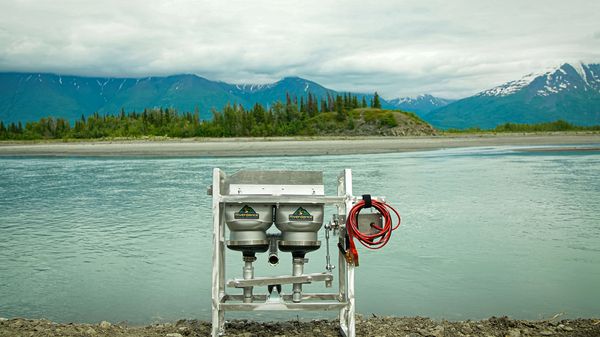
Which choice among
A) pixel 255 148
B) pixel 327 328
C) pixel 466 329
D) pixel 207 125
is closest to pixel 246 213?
pixel 327 328

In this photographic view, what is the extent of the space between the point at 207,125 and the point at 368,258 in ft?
417

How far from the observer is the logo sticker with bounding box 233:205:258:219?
18.2 ft

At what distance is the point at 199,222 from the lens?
46.0 feet

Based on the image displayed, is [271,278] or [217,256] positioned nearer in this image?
[217,256]

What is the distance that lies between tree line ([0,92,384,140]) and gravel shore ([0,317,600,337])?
122026 millimetres

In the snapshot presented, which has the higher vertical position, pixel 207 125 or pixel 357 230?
pixel 207 125

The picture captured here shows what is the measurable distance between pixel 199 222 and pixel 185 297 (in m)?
6.26

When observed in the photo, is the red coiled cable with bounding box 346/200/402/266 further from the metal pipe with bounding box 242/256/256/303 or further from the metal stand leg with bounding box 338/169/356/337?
the metal pipe with bounding box 242/256/256/303

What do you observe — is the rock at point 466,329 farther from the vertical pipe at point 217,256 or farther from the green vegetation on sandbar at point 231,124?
the green vegetation on sandbar at point 231,124

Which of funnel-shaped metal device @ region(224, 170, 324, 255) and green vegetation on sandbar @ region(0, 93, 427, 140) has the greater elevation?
green vegetation on sandbar @ region(0, 93, 427, 140)

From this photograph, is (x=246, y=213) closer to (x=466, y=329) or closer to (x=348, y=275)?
(x=348, y=275)

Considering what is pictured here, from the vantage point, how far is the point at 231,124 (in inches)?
5197

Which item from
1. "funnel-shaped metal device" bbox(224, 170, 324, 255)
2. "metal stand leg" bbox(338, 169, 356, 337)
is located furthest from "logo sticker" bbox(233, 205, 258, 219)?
"metal stand leg" bbox(338, 169, 356, 337)

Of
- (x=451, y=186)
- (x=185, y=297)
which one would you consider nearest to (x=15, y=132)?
(x=451, y=186)
